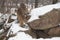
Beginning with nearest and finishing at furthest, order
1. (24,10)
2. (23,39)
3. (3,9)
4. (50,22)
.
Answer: (23,39) → (50,22) → (24,10) → (3,9)

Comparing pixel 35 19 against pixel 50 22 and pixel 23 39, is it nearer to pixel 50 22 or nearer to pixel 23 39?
pixel 50 22

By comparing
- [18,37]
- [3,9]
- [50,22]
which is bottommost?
[3,9]

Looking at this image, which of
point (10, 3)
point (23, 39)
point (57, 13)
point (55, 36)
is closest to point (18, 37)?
point (23, 39)

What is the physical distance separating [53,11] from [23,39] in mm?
2753

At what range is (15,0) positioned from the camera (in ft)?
128

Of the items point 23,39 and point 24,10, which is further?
point 24,10

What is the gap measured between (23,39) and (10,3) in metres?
29.0

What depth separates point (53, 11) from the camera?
34.8 ft

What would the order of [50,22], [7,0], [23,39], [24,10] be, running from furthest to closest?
[7,0], [24,10], [50,22], [23,39]

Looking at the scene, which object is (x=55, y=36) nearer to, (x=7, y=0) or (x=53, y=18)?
(x=53, y=18)

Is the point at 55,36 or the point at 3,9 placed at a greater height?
the point at 55,36

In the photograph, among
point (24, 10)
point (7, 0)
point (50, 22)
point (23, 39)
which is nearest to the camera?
point (23, 39)

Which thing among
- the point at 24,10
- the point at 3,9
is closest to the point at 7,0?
the point at 3,9

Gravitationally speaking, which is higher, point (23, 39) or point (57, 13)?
point (57, 13)
